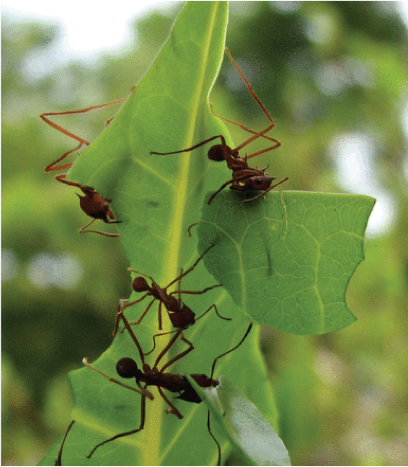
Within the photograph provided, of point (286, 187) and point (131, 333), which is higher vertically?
point (131, 333)

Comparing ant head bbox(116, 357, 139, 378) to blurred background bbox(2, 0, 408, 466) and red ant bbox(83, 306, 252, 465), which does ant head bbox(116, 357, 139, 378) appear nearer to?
red ant bbox(83, 306, 252, 465)

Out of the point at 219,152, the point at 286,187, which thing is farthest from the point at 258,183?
the point at 286,187

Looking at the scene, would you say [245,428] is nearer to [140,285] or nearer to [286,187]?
[140,285]

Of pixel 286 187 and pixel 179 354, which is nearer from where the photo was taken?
pixel 179 354

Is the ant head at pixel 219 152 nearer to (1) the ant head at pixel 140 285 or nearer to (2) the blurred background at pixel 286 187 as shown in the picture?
(1) the ant head at pixel 140 285

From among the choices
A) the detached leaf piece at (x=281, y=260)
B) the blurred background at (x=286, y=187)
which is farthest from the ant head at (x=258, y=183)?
the blurred background at (x=286, y=187)

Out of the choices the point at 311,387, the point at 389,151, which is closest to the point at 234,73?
the point at 389,151

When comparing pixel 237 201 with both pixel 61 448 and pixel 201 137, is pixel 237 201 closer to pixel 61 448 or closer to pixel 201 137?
pixel 201 137

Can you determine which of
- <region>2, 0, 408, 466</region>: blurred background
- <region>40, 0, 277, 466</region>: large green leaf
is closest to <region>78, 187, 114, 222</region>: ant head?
<region>40, 0, 277, 466</region>: large green leaf
